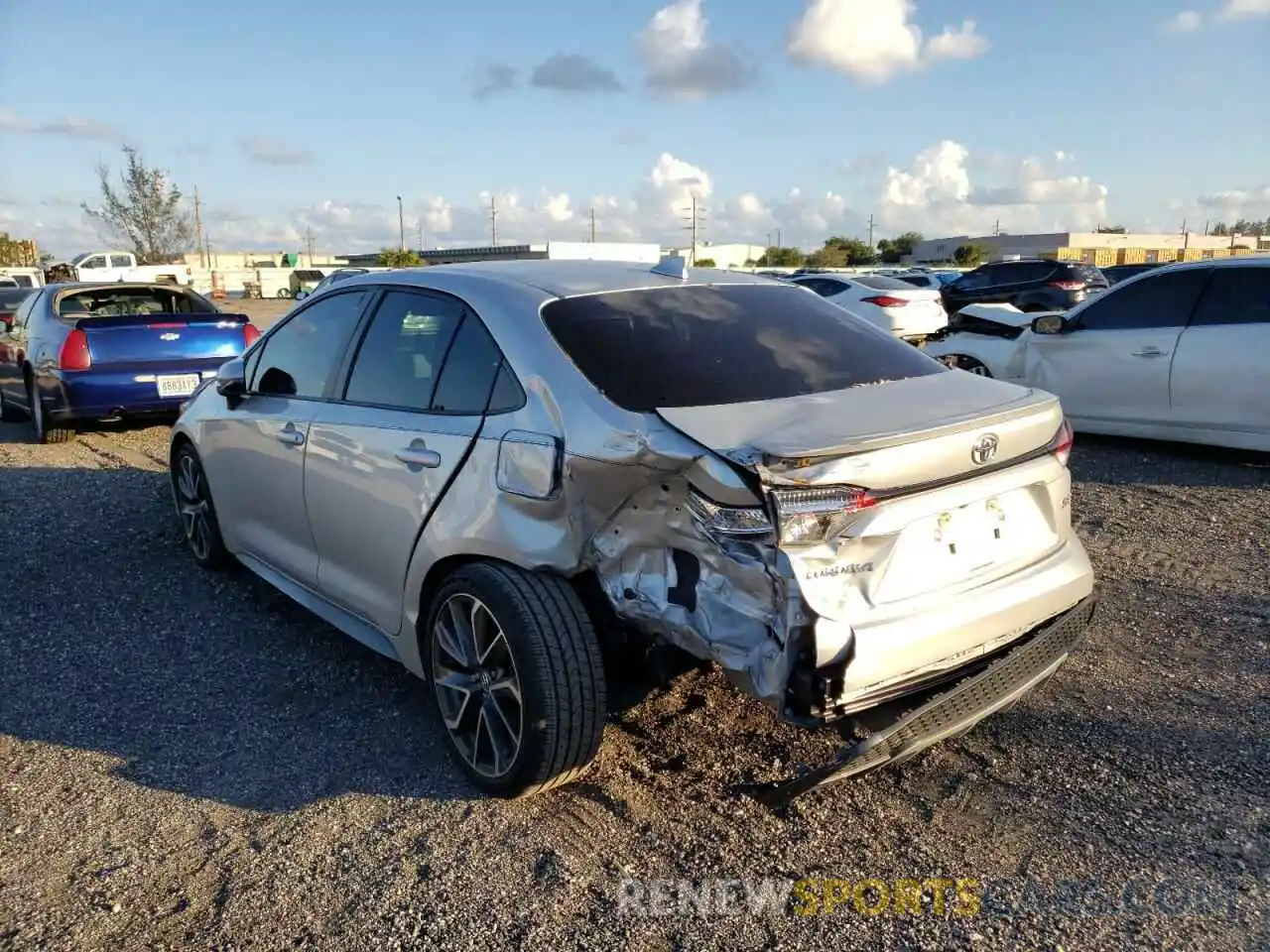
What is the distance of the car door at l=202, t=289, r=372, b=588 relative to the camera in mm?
4043

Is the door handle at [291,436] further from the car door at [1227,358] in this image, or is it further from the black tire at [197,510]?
the car door at [1227,358]

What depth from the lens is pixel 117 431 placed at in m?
9.62

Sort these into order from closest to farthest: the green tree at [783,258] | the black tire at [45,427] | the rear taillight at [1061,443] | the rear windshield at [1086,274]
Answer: the rear taillight at [1061,443] < the black tire at [45,427] < the rear windshield at [1086,274] < the green tree at [783,258]

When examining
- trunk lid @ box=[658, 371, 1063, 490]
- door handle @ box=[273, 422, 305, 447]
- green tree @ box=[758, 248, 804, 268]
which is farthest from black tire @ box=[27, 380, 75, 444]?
green tree @ box=[758, 248, 804, 268]

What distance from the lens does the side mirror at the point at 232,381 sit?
4.62 meters

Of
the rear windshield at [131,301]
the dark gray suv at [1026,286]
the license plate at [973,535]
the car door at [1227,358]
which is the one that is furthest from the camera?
the dark gray suv at [1026,286]

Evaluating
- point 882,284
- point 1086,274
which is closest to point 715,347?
point 882,284

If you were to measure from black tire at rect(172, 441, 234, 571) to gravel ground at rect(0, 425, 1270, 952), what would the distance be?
0.63 metres

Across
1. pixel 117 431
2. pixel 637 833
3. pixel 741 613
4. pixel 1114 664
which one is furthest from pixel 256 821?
pixel 117 431

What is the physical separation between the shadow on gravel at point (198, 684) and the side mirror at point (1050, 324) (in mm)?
6279

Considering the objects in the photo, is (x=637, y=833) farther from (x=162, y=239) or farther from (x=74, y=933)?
(x=162, y=239)

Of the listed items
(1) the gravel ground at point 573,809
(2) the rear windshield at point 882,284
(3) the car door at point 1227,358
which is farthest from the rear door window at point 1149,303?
(2) the rear windshield at point 882,284

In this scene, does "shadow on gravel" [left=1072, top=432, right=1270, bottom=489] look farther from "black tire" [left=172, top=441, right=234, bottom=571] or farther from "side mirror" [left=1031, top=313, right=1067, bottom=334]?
"black tire" [left=172, top=441, right=234, bottom=571]

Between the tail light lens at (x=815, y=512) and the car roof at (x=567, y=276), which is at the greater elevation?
the car roof at (x=567, y=276)
